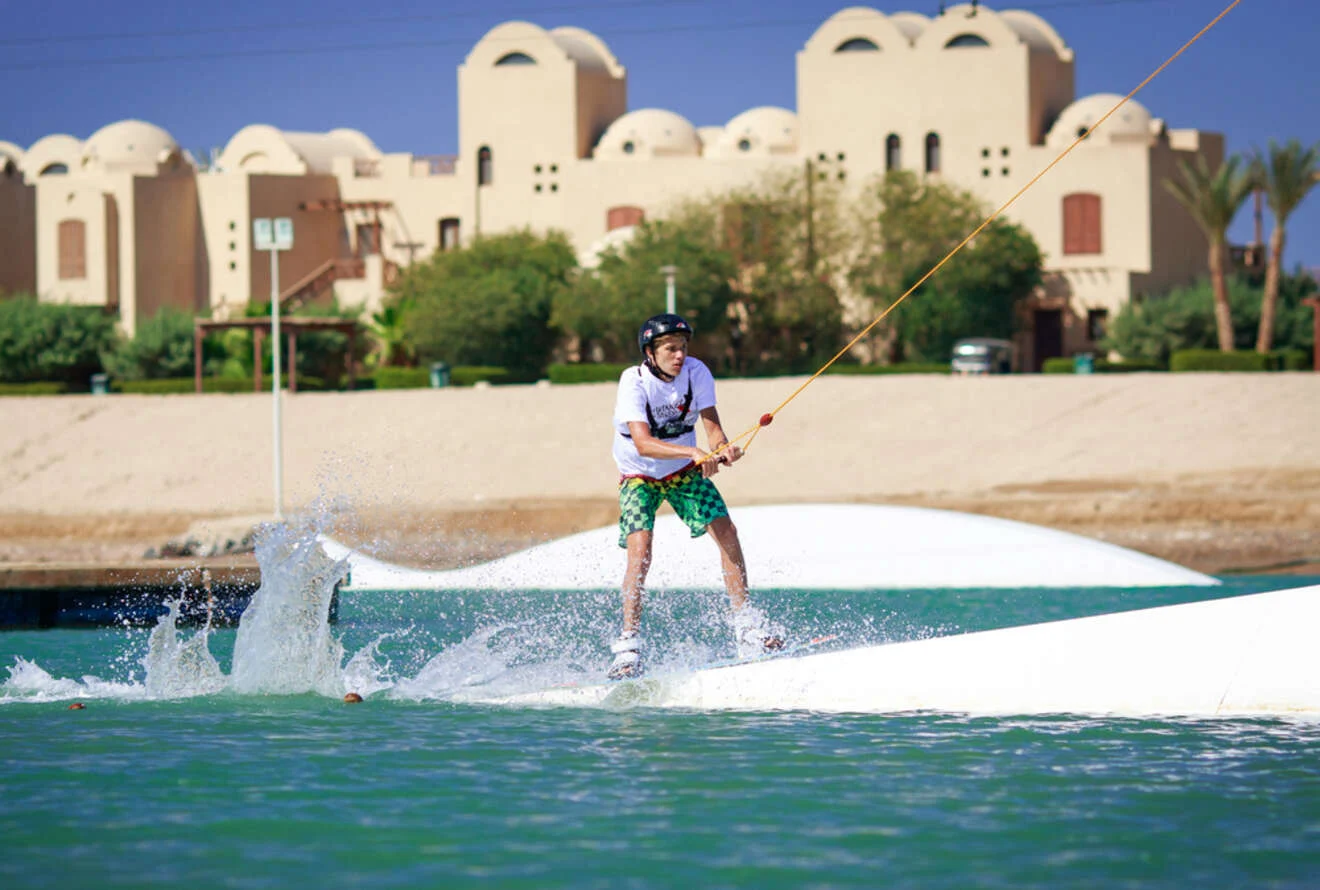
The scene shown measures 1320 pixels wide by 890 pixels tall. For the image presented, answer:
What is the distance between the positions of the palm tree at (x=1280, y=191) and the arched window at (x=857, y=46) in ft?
37.7

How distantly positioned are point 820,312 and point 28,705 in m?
39.3

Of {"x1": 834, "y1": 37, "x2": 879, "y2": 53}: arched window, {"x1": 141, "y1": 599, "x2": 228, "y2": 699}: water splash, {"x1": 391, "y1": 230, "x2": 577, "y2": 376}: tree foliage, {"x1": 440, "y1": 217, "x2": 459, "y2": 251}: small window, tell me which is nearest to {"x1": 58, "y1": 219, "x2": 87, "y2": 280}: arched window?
{"x1": 440, "y1": 217, "x2": 459, "y2": 251}: small window

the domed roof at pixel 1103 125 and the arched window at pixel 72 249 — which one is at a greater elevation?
the domed roof at pixel 1103 125

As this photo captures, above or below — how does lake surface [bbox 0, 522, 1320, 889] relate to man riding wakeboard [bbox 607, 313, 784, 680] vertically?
below

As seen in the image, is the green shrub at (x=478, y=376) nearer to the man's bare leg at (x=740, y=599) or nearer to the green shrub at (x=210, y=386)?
the green shrub at (x=210, y=386)

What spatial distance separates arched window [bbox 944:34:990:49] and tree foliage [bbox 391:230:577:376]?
1254 centimetres

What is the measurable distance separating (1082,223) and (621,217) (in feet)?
45.8

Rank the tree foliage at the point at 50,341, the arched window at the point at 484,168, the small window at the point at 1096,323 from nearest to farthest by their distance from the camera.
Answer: the small window at the point at 1096,323, the tree foliage at the point at 50,341, the arched window at the point at 484,168

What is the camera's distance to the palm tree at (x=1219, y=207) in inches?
1704

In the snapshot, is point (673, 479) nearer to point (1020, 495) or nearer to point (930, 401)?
point (1020, 495)

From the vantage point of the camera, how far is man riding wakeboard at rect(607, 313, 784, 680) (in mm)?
7719

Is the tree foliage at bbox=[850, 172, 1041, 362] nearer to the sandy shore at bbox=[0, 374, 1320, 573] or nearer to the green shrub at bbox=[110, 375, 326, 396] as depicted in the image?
the sandy shore at bbox=[0, 374, 1320, 573]

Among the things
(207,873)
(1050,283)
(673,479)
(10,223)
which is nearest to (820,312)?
(1050,283)

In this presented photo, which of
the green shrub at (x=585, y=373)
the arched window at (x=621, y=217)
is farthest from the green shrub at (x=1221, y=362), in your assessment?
the arched window at (x=621, y=217)
